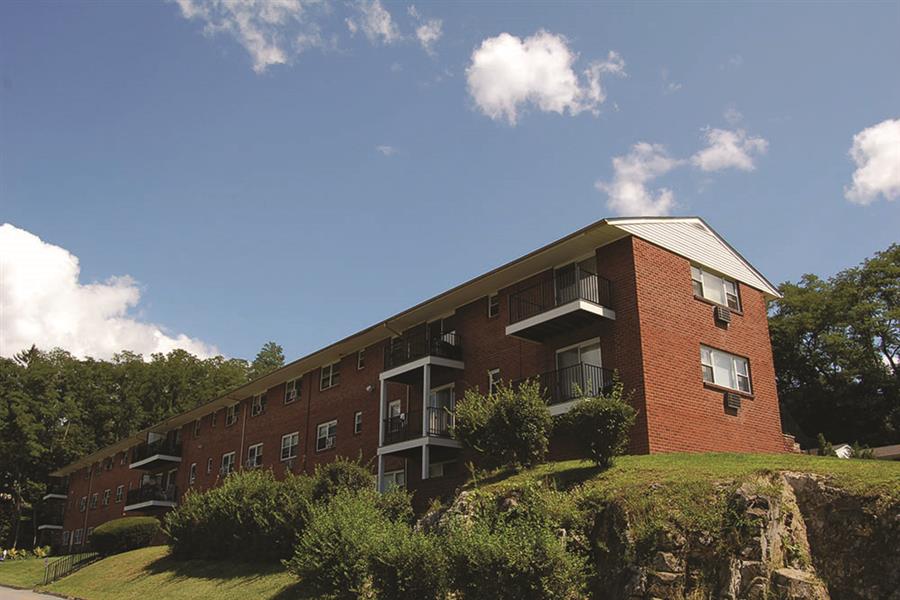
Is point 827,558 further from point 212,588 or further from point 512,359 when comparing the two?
point 212,588

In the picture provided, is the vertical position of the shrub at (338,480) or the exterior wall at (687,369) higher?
the exterior wall at (687,369)

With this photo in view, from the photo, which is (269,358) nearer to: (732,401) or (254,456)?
(254,456)

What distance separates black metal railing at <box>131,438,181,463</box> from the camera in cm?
4891

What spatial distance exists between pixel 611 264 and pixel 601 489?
29.7 feet

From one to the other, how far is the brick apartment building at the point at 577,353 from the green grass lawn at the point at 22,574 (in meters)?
12.0

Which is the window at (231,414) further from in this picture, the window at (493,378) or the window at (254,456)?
the window at (493,378)

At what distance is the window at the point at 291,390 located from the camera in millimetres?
38375

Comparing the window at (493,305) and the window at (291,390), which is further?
the window at (291,390)

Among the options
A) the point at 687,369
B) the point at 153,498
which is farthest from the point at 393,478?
the point at 153,498

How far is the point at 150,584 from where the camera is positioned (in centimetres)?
2642

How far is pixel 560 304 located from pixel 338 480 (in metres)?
8.40

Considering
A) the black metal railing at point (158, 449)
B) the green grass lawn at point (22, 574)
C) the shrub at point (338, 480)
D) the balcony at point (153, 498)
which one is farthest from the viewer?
the black metal railing at point (158, 449)

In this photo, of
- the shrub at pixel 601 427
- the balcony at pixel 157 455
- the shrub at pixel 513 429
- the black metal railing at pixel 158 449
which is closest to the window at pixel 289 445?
the balcony at pixel 157 455

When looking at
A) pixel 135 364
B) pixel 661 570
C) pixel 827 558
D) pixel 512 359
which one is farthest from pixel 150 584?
pixel 135 364
